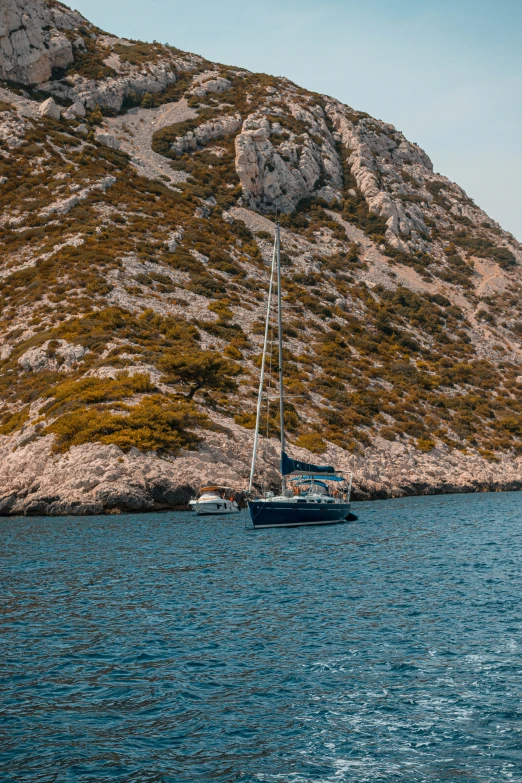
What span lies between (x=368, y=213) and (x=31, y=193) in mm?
53436

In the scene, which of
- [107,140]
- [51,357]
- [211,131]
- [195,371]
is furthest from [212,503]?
[211,131]

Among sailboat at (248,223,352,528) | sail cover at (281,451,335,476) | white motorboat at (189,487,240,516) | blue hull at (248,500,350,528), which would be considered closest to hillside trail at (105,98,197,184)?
white motorboat at (189,487,240,516)

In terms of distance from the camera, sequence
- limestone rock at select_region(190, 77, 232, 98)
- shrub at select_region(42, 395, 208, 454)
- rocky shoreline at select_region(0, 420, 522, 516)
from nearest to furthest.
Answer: rocky shoreline at select_region(0, 420, 522, 516), shrub at select_region(42, 395, 208, 454), limestone rock at select_region(190, 77, 232, 98)

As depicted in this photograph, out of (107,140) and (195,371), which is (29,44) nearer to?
(107,140)

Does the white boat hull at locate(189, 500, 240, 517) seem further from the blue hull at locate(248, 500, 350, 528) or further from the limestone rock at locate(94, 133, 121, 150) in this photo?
the limestone rock at locate(94, 133, 121, 150)

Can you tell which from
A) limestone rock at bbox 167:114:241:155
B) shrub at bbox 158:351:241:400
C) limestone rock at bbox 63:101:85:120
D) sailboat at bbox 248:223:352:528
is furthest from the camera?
limestone rock at bbox 167:114:241:155

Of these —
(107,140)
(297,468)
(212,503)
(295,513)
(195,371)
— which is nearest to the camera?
(295,513)

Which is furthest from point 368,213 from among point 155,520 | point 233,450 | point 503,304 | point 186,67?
point 155,520

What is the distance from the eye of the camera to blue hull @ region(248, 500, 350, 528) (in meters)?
40.3

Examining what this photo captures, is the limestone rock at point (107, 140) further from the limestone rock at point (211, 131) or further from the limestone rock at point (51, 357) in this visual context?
the limestone rock at point (51, 357)

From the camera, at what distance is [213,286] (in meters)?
84.1

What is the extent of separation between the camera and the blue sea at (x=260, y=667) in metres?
10.8

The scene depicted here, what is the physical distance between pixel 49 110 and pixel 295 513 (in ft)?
293

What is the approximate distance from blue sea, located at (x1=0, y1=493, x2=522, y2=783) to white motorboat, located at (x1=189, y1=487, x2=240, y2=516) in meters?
17.2
